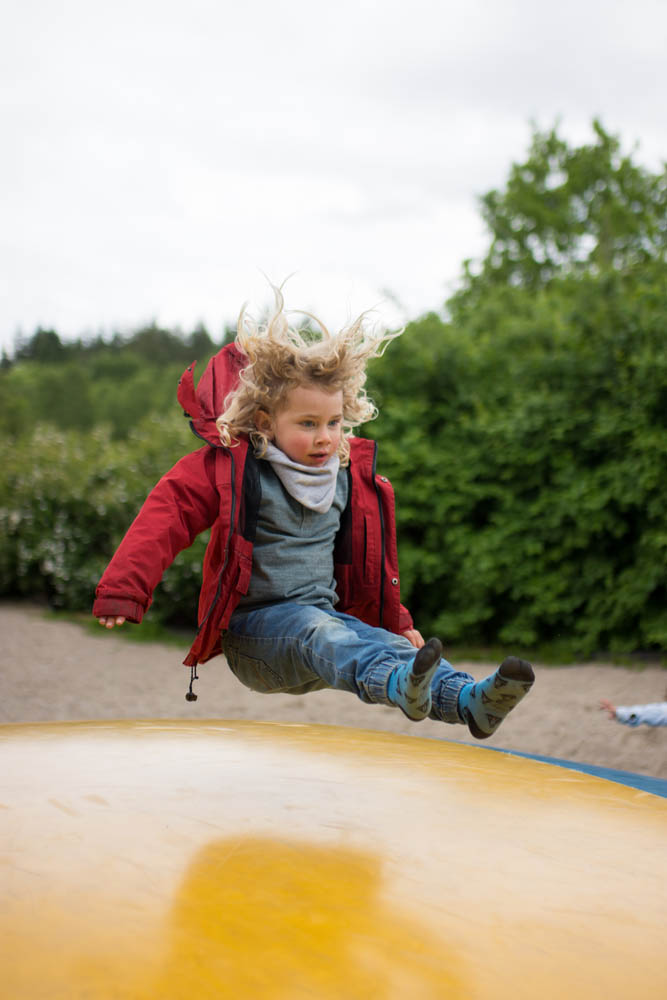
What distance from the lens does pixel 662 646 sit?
734 centimetres

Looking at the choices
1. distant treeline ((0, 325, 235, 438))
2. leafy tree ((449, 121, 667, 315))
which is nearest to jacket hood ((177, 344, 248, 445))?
leafy tree ((449, 121, 667, 315))

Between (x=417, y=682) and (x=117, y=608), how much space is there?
835 mm

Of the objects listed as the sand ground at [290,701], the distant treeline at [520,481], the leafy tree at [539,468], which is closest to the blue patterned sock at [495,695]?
the sand ground at [290,701]

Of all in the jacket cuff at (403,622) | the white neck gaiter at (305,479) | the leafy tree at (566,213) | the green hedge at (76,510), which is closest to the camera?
the white neck gaiter at (305,479)

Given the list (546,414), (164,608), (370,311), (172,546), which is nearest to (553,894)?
(172,546)

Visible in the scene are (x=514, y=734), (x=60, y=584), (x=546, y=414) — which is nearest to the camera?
(x=514, y=734)

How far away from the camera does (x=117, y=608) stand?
2.53 m

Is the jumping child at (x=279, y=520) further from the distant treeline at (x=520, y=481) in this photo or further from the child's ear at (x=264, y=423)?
the distant treeline at (x=520, y=481)

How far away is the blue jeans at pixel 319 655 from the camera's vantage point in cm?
246

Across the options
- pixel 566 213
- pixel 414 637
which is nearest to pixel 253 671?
pixel 414 637

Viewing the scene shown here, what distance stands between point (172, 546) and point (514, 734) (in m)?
3.97

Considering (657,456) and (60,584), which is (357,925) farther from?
(60,584)

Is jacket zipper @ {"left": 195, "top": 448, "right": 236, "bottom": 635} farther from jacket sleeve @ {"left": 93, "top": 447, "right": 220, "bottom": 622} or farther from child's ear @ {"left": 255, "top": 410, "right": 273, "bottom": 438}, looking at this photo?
child's ear @ {"left": 255, "top": 410, "right": 273, "bottom": 438}

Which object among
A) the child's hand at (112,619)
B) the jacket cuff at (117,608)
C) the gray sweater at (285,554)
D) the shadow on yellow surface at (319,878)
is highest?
the gray sweater at (285,554)
